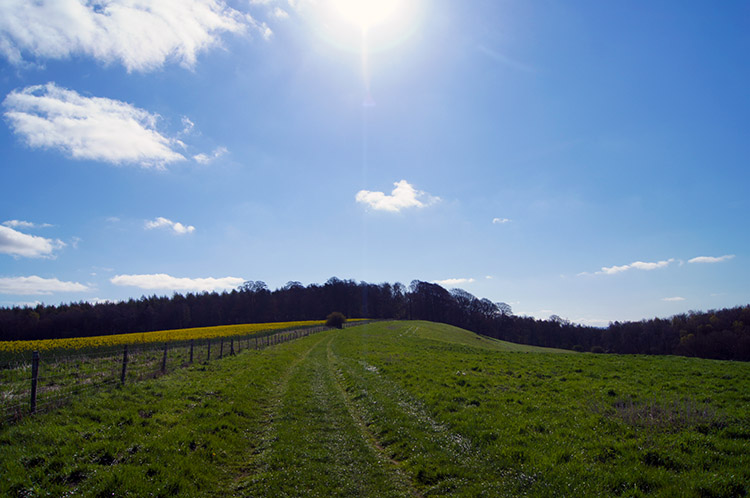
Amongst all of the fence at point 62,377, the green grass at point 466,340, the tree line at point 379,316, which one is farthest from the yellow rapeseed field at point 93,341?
the tree line at point 379,316

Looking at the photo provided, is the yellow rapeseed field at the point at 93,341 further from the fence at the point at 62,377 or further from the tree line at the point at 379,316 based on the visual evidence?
the tree line at the point at 379,316

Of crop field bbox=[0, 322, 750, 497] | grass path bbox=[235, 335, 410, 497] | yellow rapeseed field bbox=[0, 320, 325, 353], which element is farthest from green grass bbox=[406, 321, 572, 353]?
grass path bbox=[235, 335, 410, 497]

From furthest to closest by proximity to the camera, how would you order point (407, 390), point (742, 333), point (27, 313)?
point (27, 313)
point (742, 333)
point (407, 390)

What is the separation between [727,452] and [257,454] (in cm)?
1085

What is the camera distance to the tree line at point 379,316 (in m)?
68.3

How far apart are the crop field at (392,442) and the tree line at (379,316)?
7099cm

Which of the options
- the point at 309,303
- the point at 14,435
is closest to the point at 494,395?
the point at 14,435

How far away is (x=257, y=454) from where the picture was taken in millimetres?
8672

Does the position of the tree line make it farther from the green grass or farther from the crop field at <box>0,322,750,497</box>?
the crop field at <box>0,322,750,497</box>

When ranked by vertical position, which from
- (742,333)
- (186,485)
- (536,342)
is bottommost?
(536,342)

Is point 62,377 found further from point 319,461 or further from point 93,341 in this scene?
point 93,341

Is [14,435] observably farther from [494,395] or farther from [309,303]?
[309,303]

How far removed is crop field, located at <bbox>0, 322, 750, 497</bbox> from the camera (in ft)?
21.3

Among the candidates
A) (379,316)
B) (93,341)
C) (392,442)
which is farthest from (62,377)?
(379,316)
